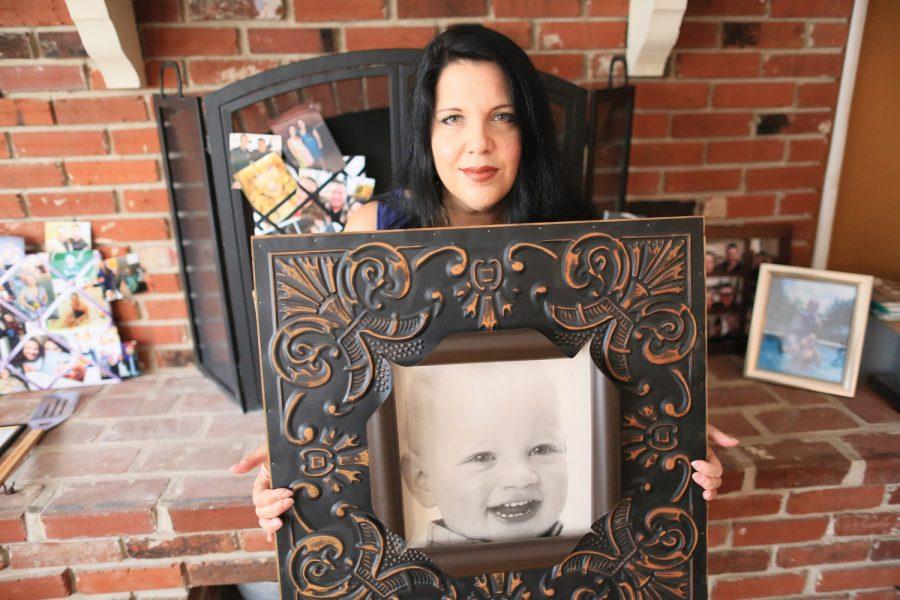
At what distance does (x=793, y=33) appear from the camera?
1.58m

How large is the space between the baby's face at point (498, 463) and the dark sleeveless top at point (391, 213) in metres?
0.48

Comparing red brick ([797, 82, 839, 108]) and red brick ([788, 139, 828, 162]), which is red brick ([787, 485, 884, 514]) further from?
red brick ([797, 82, 839, 108])

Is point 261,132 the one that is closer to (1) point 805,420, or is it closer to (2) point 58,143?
(2) point 58,143

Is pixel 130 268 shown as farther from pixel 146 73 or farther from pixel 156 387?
pixel 146 73

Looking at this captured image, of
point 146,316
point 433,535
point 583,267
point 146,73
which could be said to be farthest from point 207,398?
point 583,267

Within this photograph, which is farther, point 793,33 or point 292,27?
point 793,33

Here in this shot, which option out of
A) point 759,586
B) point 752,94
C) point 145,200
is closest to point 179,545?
point 145,200

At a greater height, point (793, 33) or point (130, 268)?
point (793, 33)

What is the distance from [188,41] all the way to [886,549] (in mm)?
2090

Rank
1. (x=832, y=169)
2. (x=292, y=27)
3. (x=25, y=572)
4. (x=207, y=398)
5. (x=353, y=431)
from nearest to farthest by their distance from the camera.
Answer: (x=353, y=431)
(x=25, y=572)
(x=292, y=27)
(x=207, y=398)
(x=832, y=169)

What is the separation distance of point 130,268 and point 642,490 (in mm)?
1431

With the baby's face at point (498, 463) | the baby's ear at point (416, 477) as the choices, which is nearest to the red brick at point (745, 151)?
the baby's face at point (498, 463)

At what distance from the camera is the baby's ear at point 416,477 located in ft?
2.79

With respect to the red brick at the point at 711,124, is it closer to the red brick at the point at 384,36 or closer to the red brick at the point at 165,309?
the red brick at the point at 384,36
